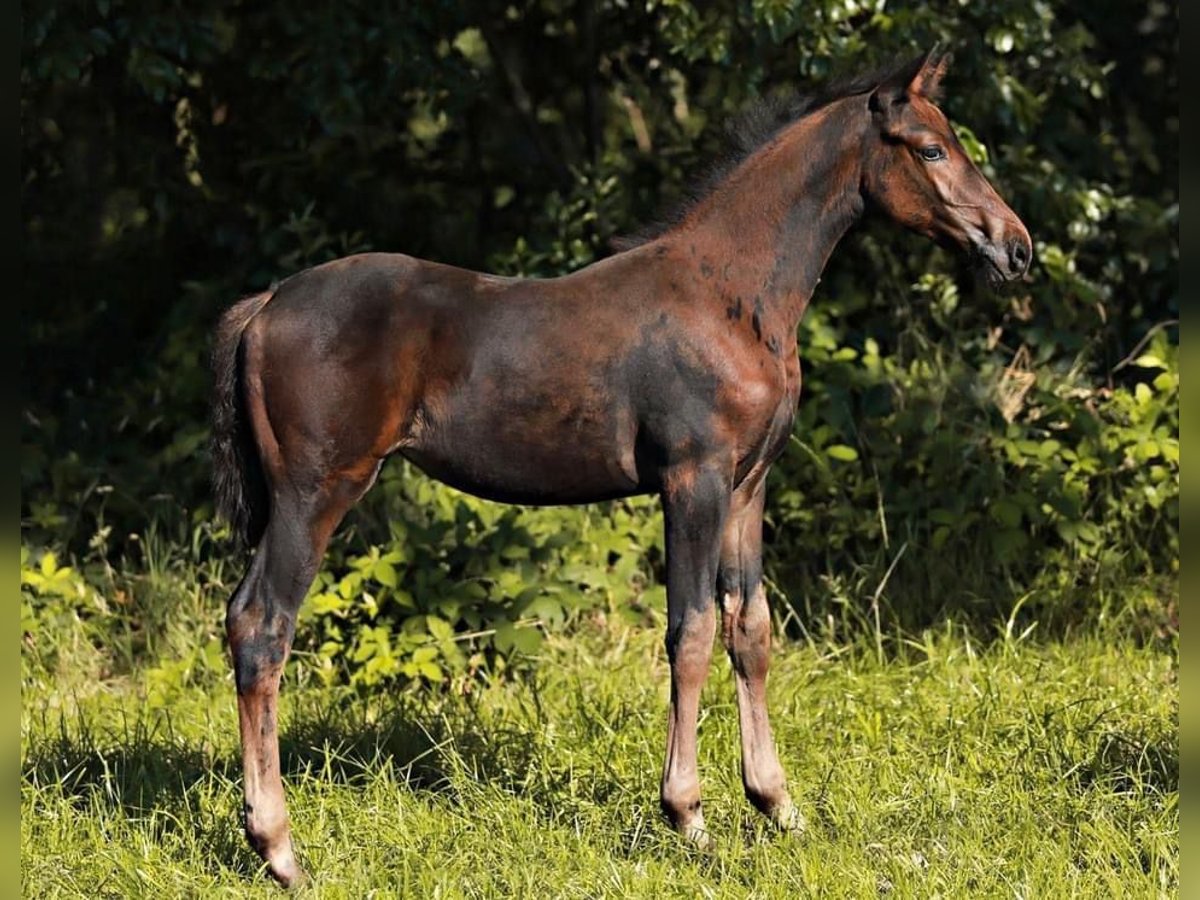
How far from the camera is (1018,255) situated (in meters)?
4.39

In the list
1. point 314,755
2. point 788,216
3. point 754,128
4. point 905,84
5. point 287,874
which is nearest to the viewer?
point 287,874

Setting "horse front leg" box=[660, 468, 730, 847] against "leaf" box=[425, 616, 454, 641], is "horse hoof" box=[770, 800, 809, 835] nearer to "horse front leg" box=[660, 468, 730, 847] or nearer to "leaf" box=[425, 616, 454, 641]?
"horse front leg" box=[660, 468, 730, 847]

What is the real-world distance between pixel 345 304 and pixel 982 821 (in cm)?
230

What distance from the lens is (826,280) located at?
26.7 feet

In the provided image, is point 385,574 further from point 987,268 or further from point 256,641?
point 987,268

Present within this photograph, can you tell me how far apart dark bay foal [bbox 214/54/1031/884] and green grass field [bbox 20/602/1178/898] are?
32 centimetres

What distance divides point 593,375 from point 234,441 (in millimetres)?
1032

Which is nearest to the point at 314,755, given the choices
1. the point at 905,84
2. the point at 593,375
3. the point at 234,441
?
the point at 234,441

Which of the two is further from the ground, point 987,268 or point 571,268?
point 987,268

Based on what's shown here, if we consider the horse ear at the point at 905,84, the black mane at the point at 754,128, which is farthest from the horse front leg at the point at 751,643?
the horse ear at the point at 905,84

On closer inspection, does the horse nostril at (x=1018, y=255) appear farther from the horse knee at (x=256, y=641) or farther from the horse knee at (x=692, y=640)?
the horse knee at (x=256, y=641)

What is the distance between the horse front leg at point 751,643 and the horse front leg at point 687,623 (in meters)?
0.26

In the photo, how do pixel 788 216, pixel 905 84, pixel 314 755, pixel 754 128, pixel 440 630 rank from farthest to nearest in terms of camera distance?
1. pixel 440 630
2. pixel 314 755
3. pixel 754 128
4. pixel 788 216
5. pixel 905 84

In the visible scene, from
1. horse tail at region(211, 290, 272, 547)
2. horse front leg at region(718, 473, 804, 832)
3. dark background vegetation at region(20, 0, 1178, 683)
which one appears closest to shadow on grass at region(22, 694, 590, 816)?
dark background vegetation at region(20, 0, 1178, 683)
